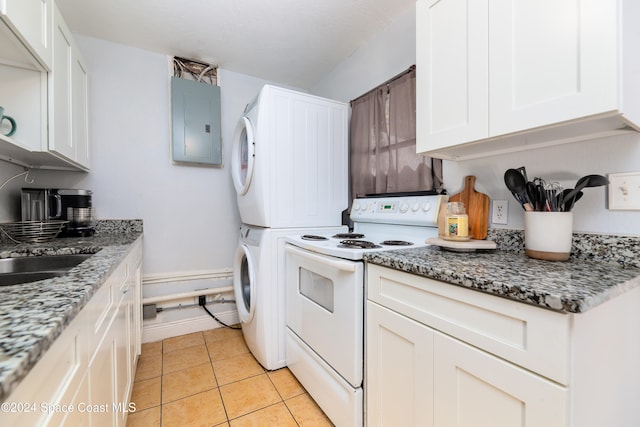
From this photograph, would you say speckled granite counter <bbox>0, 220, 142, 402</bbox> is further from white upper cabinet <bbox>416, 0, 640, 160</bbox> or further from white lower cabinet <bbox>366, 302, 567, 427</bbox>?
white upper cabinet <bbox>416, 0, 640, 160</bbox>

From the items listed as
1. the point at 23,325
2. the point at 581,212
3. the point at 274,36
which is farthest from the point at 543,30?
the point at 274,36

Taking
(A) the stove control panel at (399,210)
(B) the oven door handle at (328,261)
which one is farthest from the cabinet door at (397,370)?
(A) the stove control panel at (399,210)

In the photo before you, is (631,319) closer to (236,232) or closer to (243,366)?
(243,366)

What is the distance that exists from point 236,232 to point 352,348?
174 centimetres

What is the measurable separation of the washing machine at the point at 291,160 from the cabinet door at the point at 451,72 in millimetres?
884

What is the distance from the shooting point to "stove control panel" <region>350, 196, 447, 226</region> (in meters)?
1.52

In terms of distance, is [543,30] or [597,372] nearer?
[597,372]

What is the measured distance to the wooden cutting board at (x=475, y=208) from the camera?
135cm

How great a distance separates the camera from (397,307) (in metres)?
1.06

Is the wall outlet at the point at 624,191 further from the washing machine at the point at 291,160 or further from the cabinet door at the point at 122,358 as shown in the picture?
the cabinet door at the point at 122,358

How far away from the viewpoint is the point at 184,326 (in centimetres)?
241

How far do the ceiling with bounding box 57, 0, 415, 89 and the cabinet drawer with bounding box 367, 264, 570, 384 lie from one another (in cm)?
174

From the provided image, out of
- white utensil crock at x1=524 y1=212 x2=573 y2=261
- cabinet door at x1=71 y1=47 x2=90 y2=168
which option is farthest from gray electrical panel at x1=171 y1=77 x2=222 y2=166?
white utensil crock at x1=524 y1=212 x2=573 y2=261

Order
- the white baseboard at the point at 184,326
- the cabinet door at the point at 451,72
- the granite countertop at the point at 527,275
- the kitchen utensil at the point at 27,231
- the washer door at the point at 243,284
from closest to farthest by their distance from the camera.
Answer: the granite countertop at the point at 527,275
the cabinet door at the point at 451,72
the kitchen utensil at the point at 27,231
the washer door at the point at 243,284
the white baseboard at the point at 184,326
